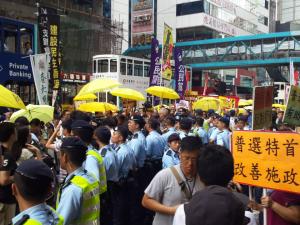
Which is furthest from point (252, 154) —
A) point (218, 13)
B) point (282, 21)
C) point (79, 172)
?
point (282, 21)

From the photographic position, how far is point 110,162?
20.1ft

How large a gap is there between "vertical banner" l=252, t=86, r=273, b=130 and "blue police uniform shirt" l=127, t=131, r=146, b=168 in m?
3.28

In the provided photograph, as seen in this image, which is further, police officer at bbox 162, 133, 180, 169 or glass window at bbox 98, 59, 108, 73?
glass window at bbox 98, 59, 108, 73

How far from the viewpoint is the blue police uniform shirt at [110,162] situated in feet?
19.8

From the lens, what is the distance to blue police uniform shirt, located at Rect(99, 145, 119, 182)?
6.04 metres

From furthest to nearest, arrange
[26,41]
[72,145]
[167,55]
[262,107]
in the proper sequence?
1. [167,55]
2. [26,41]
3. [262,107]
4. [72,145]

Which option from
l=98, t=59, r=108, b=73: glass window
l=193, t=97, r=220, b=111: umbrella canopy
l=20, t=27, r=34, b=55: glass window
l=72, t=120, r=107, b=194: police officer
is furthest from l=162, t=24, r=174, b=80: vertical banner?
l=98, t=59, r=108, b=73: glass window

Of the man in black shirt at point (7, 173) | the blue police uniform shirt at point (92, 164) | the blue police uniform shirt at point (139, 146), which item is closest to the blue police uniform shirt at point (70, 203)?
the man in black shirt at point (7, 173)

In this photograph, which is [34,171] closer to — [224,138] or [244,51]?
[224,138]

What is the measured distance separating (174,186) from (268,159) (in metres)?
0.90

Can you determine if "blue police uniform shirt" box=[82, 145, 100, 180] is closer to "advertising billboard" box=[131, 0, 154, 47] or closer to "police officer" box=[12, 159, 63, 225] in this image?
"police officer" box=[12, 159, 63, 225]

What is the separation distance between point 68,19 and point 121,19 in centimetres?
2030

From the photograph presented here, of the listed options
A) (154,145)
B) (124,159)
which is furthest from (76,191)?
(154,145)

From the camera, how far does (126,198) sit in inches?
277
